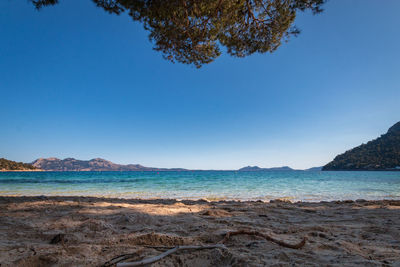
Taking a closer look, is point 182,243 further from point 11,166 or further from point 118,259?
point 11,166

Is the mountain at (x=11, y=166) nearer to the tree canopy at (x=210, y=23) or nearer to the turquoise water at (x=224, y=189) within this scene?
the turquoise water at (x=224, y=189)

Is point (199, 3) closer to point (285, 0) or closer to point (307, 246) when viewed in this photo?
point (285, 0)

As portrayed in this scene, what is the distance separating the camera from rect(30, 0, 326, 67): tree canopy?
4.90 m

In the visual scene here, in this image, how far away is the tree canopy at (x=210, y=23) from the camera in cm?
490

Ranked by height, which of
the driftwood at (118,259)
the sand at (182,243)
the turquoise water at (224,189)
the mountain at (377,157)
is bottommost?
the turquoise water at (224,189)

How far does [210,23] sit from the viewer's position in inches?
220

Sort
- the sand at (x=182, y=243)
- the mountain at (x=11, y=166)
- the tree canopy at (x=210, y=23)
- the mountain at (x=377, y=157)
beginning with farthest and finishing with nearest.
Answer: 1. the mountain at (x=11, y=166)
2. the mountain at (x=377, y=157)
3. the tree canopy at (x=210, y=23)
4. the sand at (x=182, y=243)

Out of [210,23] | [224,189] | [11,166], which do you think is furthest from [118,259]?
[11,166]

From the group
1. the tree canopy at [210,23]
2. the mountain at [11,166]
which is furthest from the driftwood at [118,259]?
the mountain at [11,166]

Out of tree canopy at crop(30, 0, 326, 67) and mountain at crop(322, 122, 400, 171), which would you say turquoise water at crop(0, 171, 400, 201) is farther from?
mountain at crop(322, 122, 400, 171)

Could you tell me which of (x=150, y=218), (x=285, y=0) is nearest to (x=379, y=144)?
(x=285, y=0)

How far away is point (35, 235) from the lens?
2.37 metres

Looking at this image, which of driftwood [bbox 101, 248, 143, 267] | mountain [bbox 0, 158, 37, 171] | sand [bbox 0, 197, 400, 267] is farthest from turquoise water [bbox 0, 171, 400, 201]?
mountain [bbox 0, 158, 37, 171]

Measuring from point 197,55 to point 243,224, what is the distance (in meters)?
5.16
